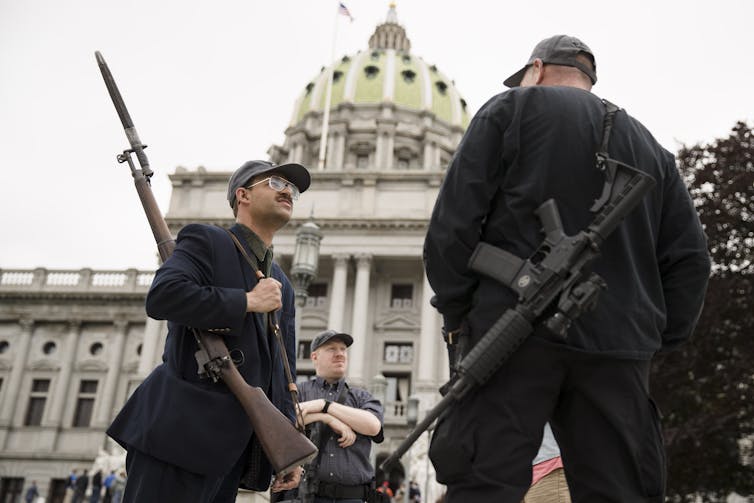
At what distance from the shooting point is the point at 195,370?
3.87m

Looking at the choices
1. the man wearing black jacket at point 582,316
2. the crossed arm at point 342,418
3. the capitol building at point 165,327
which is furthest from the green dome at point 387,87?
the man wearing black jacket at point 582,316

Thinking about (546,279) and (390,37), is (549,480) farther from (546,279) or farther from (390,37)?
(390,37)

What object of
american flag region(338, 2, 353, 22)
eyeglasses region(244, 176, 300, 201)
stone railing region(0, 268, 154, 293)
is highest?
american flag region(338, 2, 353, 22)

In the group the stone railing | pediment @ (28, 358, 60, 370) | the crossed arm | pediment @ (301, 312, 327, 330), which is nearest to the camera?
the crossed arm

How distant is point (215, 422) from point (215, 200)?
4968 centimetres

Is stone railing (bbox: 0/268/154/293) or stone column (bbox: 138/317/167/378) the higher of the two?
stone railing (bbox: 0/268/154/293)

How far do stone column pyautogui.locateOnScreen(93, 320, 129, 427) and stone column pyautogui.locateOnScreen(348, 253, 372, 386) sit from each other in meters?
17.7

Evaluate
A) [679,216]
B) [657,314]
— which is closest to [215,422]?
[657,314]

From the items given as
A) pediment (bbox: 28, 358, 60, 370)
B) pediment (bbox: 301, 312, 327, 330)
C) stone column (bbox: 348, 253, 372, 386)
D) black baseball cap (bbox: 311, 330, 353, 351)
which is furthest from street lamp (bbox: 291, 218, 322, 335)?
pediment (bbox: 28, 358, 60, 370)

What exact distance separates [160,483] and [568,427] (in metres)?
1.75

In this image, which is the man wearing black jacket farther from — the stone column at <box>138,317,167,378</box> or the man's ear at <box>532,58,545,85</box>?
the stone column at <box>138,317,167,378</box>

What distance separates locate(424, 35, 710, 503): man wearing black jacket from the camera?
Result: 307cm

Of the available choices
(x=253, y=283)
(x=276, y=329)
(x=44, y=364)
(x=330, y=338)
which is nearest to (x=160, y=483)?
(x=276, y=329)

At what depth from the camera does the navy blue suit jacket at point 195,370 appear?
3639 mm
